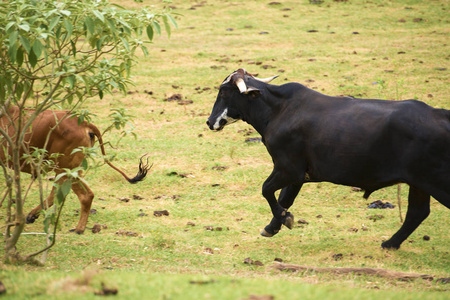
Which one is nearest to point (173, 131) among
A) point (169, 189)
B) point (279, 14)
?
point (169, 189)

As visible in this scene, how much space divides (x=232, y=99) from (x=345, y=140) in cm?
181

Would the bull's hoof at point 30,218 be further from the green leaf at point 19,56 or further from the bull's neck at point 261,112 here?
the bull's neck at point 261,112

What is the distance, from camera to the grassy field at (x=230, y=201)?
530cm

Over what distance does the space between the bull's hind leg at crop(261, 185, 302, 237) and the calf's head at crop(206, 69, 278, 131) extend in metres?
1.19

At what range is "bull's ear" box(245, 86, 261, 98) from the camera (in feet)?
25.3

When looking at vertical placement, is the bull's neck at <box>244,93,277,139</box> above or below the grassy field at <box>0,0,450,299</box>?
above

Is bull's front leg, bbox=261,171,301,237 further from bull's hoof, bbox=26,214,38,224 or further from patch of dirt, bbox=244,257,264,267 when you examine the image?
bull's hoof, bbox=26,214,38,224

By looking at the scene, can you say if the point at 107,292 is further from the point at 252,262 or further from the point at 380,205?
the point at 380,205

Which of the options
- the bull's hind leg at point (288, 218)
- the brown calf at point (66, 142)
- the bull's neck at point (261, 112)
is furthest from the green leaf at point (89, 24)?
the bull's hind leg at point (288, 218)

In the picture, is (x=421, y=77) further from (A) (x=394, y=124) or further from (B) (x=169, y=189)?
(A) (x=394, y=124)

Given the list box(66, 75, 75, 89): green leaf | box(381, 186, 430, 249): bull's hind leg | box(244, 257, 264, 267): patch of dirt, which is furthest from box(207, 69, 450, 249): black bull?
box(66, 75, 75, 89): green leaf

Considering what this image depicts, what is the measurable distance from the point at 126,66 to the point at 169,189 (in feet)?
12.1

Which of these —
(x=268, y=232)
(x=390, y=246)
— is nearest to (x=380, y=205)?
(x=390, y=246)

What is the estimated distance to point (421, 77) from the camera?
15.0m
